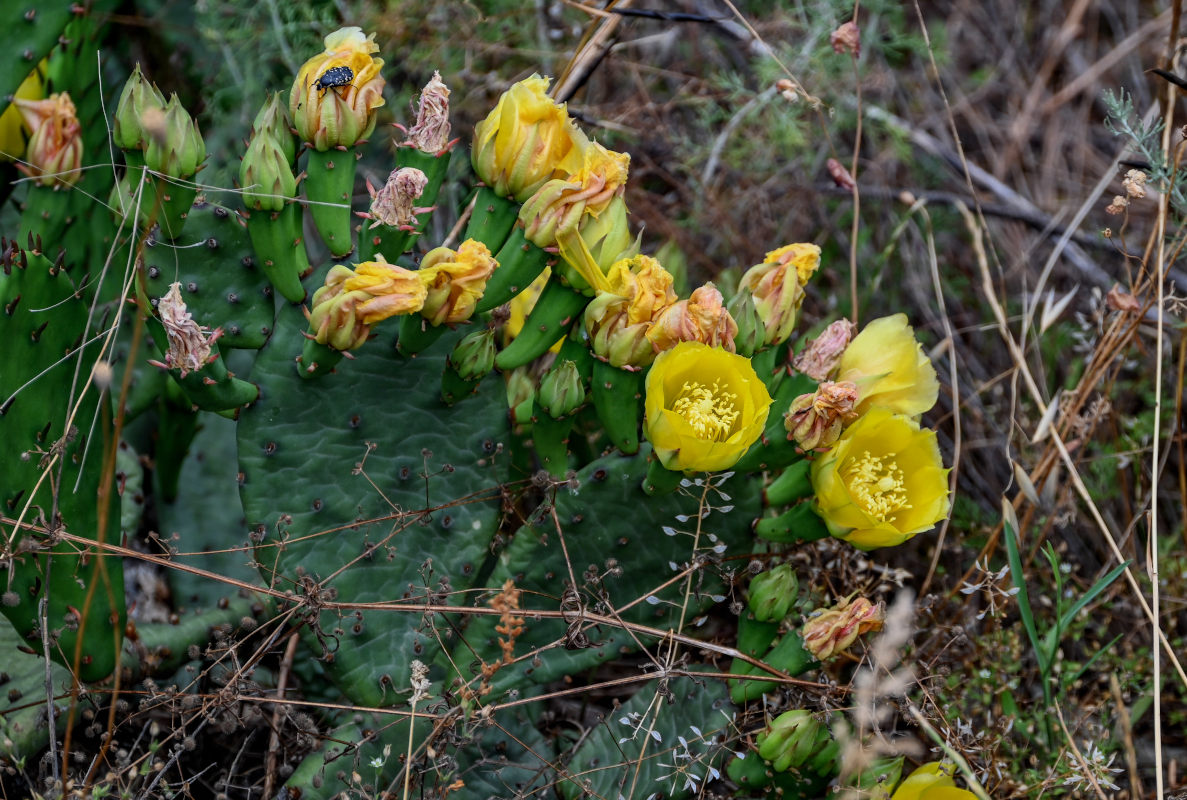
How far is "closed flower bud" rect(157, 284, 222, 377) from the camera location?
1.15 m

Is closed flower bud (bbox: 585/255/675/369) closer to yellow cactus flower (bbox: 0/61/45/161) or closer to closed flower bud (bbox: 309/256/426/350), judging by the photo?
closed flower bud (bbox: 309/256/426/350)

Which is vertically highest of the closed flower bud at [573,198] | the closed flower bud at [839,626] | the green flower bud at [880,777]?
the closed flower bud at [573,198]

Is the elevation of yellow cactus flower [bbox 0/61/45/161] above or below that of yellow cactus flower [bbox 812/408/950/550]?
above

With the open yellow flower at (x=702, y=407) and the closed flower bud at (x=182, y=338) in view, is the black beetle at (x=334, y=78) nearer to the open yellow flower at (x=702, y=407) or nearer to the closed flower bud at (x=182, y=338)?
the closed flower bud at (x=182, y=338)

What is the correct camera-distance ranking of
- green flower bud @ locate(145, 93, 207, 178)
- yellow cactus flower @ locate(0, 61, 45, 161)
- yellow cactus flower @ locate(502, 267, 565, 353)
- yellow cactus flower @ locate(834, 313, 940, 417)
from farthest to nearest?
yellow cactus flower @ locate(0, 61, 45, 161), yellow cactus flower @ locate(502, 267, 565, 353), yellow cactus flower @ locate(834, 313, 940, 417), green flower bud @ locate(145, 93, 207, 178)

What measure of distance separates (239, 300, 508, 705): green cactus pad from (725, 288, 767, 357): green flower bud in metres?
0.34

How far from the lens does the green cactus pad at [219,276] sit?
130cm

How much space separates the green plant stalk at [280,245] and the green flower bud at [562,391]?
0.34m

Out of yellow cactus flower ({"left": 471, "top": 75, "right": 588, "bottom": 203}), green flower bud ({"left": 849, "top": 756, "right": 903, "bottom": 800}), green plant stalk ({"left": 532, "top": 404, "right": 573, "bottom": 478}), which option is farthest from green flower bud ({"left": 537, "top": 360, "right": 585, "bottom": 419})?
green flower bud ({"left": 849, "top": 756, "right": 903, "bottom": 800})

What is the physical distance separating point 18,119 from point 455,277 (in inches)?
36.8

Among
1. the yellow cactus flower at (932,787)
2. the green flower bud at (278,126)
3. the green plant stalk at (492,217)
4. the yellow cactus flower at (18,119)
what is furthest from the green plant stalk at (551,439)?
the yellow cactus flower at (18,119)

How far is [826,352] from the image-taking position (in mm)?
1369

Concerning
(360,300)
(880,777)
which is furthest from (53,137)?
(880,777)

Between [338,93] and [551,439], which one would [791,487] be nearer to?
[551,439]
